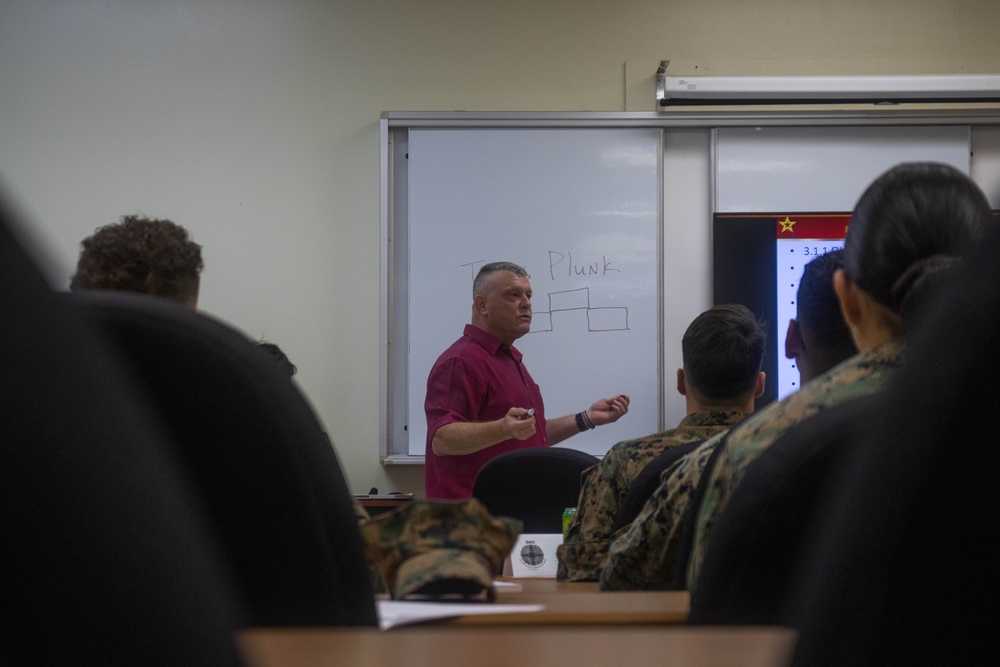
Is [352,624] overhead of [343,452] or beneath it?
overhead

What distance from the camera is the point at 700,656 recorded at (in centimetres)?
50

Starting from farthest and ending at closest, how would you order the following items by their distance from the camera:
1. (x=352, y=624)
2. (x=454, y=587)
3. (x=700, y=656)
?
(x=454, y=587) → (x=352, y=624) → (x=700, y=656)

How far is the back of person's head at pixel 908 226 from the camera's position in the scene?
1311 mm

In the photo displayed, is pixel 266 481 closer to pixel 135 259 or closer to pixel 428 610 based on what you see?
pixel 428 610

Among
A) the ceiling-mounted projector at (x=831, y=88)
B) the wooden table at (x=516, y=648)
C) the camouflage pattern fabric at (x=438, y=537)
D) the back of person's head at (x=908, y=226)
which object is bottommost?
the camouflage pattern fabric at (x=438, y=537)

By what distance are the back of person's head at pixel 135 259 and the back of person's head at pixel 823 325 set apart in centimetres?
128

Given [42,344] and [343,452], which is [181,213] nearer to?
[343,452]

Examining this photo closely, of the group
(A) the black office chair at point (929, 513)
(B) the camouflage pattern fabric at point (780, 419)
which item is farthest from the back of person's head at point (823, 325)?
(A) the black office chair at point (929, 513)

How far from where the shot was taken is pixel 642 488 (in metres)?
1.86

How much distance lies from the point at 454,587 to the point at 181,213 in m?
4.23

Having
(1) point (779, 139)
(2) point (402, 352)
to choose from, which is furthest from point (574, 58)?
(2) point (402, 352)


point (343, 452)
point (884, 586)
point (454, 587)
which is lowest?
point (343, 452)

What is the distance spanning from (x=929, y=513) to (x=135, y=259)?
6.70 ft

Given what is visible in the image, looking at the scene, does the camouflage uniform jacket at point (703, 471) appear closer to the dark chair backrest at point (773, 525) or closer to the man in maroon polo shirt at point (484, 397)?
the dark chair backrest at point (773, 525)
